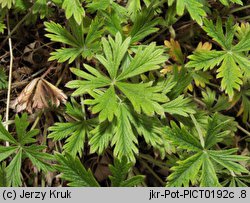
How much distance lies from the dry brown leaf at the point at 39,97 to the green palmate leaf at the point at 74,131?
0.37 feet

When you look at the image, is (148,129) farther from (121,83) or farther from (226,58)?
(226,58)

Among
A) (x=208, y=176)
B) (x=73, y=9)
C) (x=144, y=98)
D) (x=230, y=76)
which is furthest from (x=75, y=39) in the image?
(x=208, y=176)

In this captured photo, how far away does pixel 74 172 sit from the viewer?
1.55 m

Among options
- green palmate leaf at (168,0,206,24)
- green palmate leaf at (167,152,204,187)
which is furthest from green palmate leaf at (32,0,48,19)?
green palmate leaf at (167,152,204,187)

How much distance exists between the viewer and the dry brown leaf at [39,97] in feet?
5.89

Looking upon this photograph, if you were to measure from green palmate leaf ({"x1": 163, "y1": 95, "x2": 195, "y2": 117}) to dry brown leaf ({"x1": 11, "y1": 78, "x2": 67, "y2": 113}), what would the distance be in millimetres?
457

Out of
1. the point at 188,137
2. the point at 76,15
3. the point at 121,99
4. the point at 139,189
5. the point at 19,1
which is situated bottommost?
the point at 139,189

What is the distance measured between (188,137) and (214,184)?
0.66 feet

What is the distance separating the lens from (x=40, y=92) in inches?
71.1

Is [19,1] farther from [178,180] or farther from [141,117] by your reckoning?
[178,180]

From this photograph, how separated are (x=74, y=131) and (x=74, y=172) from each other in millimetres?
223

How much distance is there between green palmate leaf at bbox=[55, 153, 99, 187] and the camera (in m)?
1.53

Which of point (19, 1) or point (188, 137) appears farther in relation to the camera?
point (19, 1)

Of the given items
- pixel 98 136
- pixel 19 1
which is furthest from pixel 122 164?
pixel 19 1
